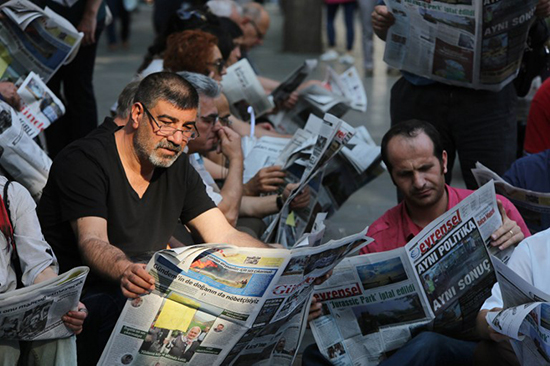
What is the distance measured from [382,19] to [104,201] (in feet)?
5.36

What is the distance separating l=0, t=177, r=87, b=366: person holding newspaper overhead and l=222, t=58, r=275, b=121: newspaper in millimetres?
2806

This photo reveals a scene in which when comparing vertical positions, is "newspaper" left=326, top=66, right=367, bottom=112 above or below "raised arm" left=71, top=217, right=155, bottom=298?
below

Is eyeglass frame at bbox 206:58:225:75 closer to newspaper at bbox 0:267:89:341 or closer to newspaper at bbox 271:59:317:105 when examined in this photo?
newspaper at bbox 271:59:317:105

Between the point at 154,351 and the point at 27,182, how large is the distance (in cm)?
140

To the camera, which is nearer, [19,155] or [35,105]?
[19,155]

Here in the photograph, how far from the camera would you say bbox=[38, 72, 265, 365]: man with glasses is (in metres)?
3.25

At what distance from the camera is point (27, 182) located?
159 inches

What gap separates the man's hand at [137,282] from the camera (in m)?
2.76

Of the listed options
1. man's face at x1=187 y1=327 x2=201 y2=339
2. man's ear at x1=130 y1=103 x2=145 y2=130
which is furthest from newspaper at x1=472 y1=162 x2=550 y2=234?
man's face at x1=187 y1=327 x2=201 y2=339

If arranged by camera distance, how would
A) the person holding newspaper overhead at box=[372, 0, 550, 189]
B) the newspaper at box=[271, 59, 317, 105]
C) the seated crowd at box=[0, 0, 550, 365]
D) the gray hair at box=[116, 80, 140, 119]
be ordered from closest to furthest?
the seated crowd at box=[0, 0, 550, 365] → the gray hair at box=[116, 80, 140, 119] → the person holding newspaper overhead at box=[372, 0, 550, 189] → the newspaper at box=[271, 59, 317, 105]

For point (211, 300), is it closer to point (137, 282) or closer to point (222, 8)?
point (137, 282)

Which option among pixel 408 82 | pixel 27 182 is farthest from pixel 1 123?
pixel 408 82

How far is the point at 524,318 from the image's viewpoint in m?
2.69

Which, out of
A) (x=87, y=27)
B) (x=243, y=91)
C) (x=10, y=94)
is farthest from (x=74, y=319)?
(x=243, y=91)
